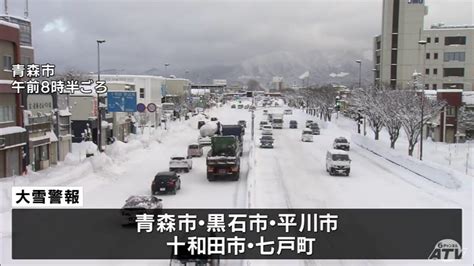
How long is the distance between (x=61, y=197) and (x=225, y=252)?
7571mm

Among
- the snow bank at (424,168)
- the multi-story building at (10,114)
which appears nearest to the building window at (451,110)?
the snow bank at (424,168)

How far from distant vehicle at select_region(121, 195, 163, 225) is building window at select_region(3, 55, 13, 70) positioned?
1636cm

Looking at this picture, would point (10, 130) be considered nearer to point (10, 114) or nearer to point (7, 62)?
point (10, 114)

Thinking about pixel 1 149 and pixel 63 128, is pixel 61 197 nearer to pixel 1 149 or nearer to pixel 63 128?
pixel 1 149

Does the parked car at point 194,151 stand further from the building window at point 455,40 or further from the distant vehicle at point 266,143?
the building window at point 455,40

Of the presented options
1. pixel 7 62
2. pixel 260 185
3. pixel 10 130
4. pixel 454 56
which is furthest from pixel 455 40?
pixel 10 130

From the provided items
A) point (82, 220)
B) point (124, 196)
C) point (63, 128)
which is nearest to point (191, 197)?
point (124, 196)

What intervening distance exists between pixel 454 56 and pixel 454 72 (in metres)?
2.95

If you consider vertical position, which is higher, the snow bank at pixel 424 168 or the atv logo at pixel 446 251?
the snow bank at pixel 424 168

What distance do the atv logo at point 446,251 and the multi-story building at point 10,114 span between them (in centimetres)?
2425

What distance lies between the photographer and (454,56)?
10006 centimetres

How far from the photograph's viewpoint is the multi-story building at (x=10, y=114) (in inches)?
1281

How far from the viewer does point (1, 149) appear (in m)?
31.5

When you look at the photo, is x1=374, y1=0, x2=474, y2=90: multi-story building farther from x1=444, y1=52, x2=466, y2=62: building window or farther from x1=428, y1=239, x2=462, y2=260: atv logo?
x1=428, y1=239, x2=462, y2=260: atv logo
